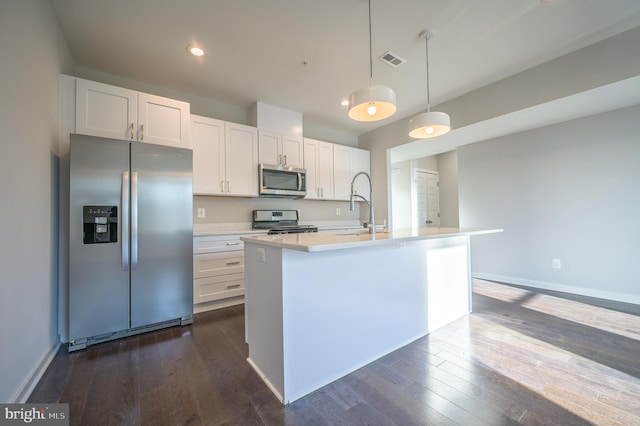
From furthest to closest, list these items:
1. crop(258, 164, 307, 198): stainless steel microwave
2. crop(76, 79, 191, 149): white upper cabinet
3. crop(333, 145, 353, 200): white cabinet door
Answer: crop(333, 145, 353, 200): white cabinet door, crop(258, 164, 307, 198): stainless steel microwave, crop(76, 79, 191, 149): white upper cabinet

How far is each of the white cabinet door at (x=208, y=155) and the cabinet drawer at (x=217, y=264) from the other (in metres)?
0.80

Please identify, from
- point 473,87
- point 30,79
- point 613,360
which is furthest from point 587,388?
point 30,79

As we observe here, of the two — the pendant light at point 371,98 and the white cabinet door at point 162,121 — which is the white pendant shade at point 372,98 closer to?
the pendant light at point 371,98

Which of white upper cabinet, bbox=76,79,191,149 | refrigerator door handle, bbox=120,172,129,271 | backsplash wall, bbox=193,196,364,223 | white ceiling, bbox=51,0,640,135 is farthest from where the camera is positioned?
backsplash wall, bbox=193,196,364,223

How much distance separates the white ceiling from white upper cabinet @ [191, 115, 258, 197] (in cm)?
51

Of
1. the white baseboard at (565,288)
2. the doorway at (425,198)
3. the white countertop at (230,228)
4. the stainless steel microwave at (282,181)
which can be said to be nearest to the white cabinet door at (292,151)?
the stainless steel microwave at (282,181)

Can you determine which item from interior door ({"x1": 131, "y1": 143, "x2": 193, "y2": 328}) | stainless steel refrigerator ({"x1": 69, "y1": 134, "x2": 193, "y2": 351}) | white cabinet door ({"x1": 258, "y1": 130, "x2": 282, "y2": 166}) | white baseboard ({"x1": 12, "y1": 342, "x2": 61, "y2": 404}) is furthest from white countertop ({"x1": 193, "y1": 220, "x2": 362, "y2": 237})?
white baseboard ({"x1": 12, "y1": 342, "x2": 61, "y2": 404})

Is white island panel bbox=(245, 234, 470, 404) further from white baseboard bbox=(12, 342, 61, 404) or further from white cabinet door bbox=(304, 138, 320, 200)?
white cabinet door bbox=(304, 138, 320, 200)

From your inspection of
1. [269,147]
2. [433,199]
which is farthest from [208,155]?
[433,199]

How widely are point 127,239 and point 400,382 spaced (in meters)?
2.43

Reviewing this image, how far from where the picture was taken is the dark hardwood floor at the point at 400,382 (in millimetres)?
1309

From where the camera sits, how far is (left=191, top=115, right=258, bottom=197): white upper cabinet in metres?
3.06

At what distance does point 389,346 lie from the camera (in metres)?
1.92

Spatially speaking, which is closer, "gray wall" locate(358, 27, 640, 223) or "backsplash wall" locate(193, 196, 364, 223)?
"gray wall" locate(358, 27, 640, 223)
